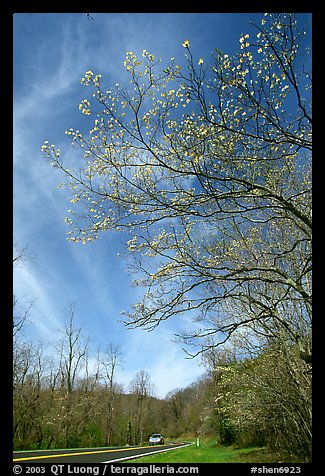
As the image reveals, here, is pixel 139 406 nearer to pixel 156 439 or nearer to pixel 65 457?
pixel 156 439

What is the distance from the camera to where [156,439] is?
15.6 feet

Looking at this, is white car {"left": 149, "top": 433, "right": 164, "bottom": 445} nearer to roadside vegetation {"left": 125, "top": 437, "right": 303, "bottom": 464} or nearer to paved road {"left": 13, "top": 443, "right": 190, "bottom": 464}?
roadside vegetation {"left": 125, "top": 437, "right": 303, "bottom": 464}

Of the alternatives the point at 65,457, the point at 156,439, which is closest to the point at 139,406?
the point at 156,439

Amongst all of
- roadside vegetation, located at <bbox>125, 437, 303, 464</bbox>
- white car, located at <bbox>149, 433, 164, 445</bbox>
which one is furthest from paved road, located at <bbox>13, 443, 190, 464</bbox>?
white car, located at <bbox>149, 433, 164, 445</bbox>

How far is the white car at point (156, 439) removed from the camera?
4553mm

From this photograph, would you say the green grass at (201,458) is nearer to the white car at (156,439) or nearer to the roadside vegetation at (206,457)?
Answer: the roadside vegetation at (206,457)

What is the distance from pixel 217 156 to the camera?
11.5ft

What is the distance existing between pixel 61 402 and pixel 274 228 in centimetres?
396

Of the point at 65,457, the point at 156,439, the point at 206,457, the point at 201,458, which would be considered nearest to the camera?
the point at 65,457

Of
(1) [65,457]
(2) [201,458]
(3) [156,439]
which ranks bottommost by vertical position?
(3) [156,439]

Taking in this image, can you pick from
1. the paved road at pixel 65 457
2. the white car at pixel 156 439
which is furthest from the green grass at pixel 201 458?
the white car at pixel 156 439
